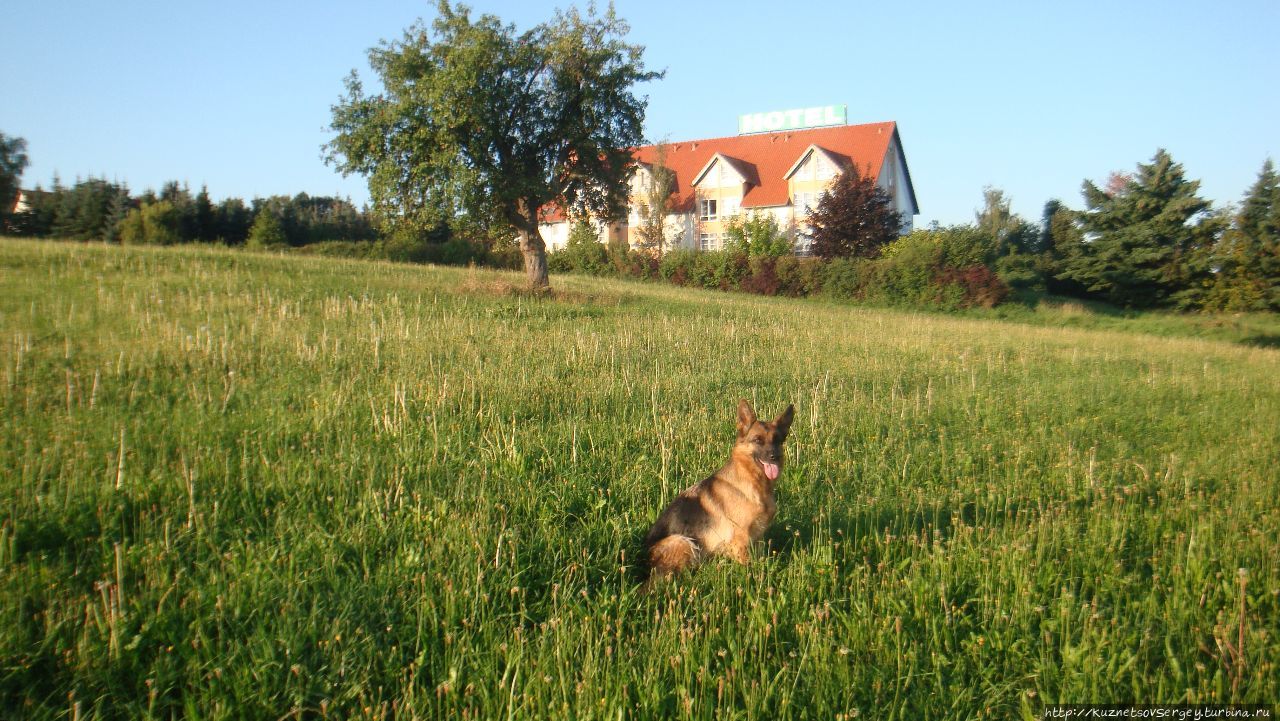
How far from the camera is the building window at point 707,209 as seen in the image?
57.7 metres

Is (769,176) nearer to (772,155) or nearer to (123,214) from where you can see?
(772,155)

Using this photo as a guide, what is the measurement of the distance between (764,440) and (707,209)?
55867 mm

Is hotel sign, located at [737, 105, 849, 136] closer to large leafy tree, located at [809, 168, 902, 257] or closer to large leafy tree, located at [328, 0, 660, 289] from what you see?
large leafy tree, located at [809, 168, 902, 257]

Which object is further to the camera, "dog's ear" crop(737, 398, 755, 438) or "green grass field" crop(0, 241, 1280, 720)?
"dog's ear" crop(737, 398, 755, 438)

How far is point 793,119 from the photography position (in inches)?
2736

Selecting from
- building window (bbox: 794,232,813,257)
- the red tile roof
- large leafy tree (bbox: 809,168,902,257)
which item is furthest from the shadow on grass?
the red tile roof

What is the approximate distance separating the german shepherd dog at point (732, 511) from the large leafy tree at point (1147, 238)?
42.8 m

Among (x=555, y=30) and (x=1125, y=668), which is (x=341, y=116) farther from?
(x=1125, y=668)

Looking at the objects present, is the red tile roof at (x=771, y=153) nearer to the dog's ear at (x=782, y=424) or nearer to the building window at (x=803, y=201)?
the building window at (x=803, y=201)

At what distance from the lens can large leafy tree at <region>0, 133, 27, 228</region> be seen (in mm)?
34719

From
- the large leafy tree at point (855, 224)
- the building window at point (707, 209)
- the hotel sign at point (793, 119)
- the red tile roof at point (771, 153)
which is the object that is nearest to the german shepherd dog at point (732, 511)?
the large leafy tree at point (855, 224)

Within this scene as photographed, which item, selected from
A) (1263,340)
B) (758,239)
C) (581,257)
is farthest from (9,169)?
(1263,340)

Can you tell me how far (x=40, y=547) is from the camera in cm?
382

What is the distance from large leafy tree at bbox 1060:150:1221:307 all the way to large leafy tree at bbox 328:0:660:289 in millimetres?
32558
